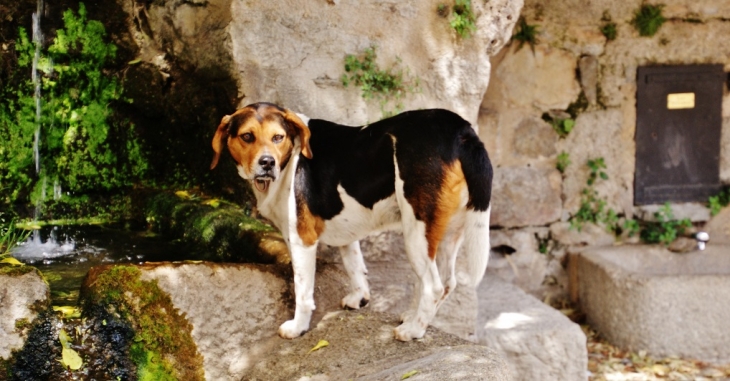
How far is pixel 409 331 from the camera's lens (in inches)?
121

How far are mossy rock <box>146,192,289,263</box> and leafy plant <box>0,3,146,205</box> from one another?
28.7 inches

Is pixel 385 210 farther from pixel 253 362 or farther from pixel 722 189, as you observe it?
pixel 722 189

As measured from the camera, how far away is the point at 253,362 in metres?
3.11

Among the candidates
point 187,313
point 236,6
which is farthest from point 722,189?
point 187,313

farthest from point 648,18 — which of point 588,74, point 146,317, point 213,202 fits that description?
point 146,317

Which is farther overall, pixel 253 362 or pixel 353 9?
pixel 353 9

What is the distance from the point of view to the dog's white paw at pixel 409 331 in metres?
3.09

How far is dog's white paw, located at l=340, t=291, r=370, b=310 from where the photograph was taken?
3490mm

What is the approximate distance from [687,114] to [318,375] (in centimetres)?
426

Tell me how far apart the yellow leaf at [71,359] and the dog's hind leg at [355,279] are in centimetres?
123

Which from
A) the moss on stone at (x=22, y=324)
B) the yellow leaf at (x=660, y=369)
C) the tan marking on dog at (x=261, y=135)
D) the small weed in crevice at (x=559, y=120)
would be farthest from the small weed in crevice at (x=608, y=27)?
the moss on stone at (x=22, y=324)

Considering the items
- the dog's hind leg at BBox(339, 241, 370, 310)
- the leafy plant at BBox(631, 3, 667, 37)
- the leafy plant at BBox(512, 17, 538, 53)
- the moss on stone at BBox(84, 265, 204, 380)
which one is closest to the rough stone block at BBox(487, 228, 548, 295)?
the leafy plant at BBox(512, 17, 538, 53)

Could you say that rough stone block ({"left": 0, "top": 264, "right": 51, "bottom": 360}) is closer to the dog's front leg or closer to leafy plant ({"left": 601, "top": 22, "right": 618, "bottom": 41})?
the dog's front leg

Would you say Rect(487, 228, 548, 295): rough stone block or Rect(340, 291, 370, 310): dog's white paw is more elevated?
Rect(340, 291, 370, 310): dog's white paw
